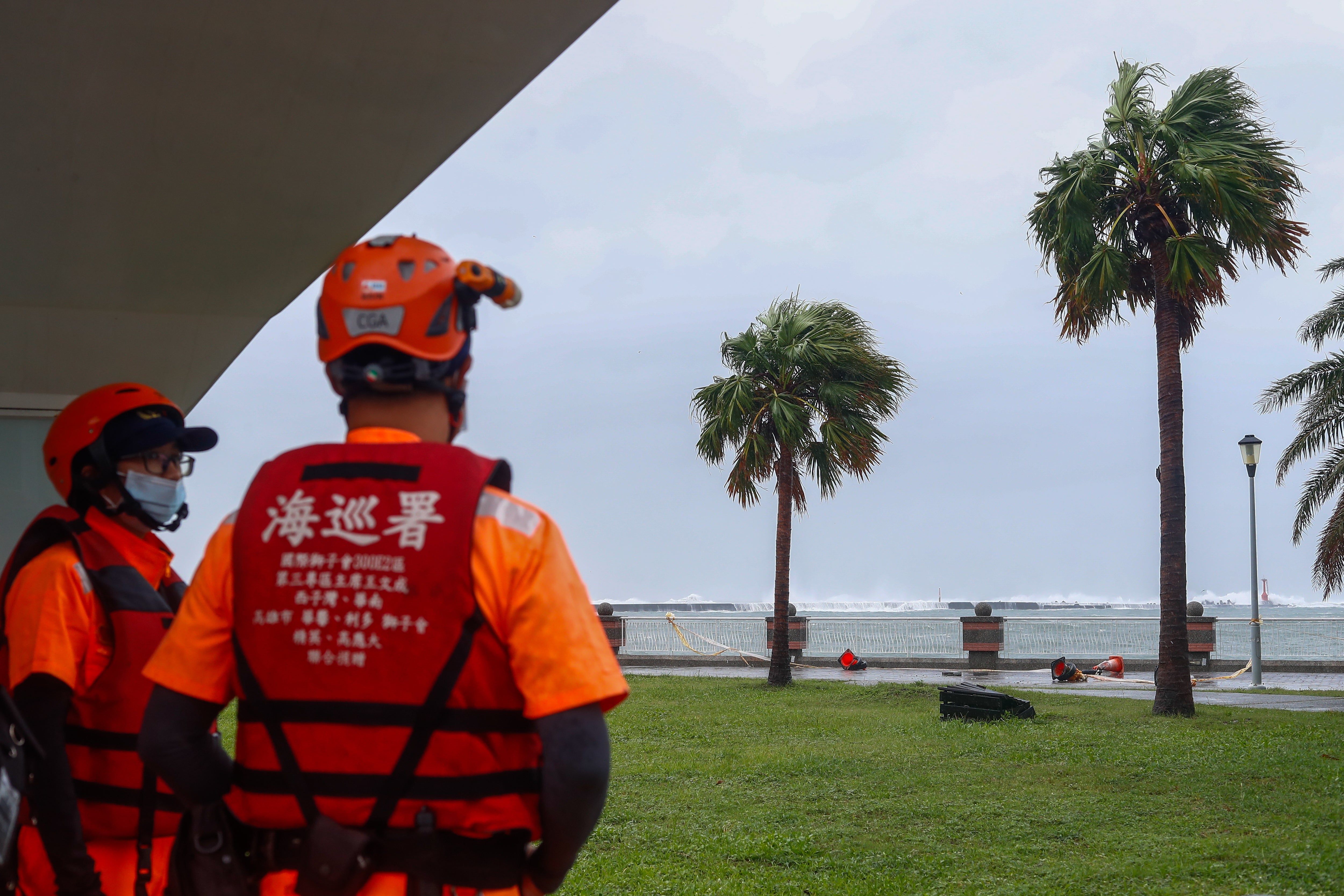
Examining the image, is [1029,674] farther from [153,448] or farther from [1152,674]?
[153,448]

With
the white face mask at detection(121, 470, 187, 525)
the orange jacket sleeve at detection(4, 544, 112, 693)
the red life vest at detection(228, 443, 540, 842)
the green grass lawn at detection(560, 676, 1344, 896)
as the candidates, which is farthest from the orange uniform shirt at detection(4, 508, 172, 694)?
the green grass lawn at detection(560, 676, 1344, 896)

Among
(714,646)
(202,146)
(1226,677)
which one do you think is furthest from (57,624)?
(714,646)

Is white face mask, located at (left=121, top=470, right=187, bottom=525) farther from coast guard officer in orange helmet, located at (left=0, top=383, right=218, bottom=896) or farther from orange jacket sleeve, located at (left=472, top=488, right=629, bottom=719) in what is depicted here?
orange jacket sleeve, located at (left=472, top=488, right=629, bottom=719)

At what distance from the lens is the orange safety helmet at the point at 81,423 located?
2.87 metres

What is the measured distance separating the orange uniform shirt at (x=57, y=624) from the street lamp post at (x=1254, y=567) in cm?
1980

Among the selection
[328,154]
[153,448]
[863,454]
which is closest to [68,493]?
[153,448]

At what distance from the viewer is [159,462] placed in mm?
2947

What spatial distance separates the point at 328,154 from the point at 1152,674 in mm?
21905

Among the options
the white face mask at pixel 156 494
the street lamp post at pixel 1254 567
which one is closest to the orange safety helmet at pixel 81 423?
the white face mask at pixel 156 494

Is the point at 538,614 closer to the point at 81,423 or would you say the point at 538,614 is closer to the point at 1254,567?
the point at 81,423

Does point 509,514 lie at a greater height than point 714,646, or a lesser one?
greater

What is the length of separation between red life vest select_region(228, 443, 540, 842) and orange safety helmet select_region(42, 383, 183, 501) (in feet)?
4.46

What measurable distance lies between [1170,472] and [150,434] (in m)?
13.9

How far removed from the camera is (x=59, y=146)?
16.9 ft
